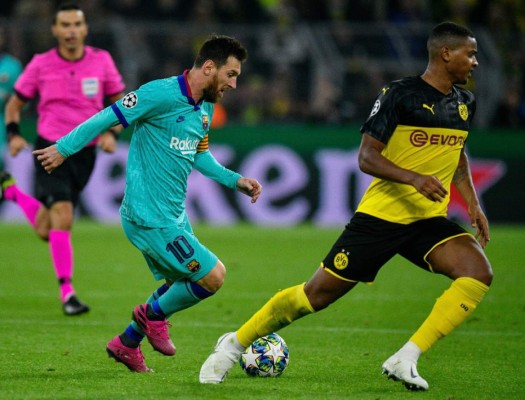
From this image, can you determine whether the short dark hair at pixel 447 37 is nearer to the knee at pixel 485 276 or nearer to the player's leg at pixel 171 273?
the knee at pixel 485 276

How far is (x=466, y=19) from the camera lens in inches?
780

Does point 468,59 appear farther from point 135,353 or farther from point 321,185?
point 321,185

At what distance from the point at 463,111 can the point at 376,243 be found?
3.23 feet

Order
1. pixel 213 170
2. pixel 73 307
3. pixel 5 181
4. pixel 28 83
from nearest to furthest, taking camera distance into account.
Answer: pixel 213 170, pixel 73 307, pixel 28 83, pixel 5 181

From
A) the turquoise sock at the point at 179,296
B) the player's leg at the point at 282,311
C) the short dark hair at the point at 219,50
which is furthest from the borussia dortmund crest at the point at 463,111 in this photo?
the turquoise sock at the point at 179,296

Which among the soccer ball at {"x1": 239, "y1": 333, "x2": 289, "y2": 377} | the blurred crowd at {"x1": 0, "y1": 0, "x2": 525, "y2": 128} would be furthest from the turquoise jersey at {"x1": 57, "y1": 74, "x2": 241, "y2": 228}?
the blurred crowd at {"x1": 0, "y1": 0, "x2": 525, "y2": 128}

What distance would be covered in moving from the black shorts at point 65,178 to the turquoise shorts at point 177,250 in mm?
3140

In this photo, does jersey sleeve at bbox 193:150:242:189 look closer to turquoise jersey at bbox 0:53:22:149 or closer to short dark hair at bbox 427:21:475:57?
short dark hair at bbox 427:21:475:57

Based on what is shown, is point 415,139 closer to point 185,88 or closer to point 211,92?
point 211,92

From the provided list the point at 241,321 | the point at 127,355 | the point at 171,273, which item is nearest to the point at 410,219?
the point at 171,273

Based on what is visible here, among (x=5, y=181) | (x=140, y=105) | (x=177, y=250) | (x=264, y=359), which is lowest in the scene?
(x=264, y=359)

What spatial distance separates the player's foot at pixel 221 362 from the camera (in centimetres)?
636

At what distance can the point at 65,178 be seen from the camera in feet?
31.6

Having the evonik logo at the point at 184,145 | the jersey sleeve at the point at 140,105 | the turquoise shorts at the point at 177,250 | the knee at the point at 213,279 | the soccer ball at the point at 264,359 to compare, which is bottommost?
the soccer ball at the point at 264,359
